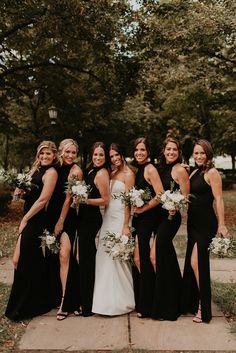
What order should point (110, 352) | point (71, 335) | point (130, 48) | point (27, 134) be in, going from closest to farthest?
point (110, 352) < point (71, 335) < point (130, 48) < point (27, 134)

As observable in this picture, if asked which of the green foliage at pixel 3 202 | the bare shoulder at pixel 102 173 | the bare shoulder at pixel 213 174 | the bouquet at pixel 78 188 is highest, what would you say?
the bare shoulder at pixel 102 173

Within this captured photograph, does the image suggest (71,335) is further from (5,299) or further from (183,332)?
→ (5,299)

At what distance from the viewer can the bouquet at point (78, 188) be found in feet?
17.7

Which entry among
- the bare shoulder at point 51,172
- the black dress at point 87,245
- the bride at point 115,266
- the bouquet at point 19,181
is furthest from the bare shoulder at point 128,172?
the bouquet at point 19,181

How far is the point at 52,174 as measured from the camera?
226 inches

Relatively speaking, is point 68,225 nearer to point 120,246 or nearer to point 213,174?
point 120,246

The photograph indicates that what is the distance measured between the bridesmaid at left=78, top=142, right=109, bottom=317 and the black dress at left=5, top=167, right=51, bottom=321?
57 centimetres

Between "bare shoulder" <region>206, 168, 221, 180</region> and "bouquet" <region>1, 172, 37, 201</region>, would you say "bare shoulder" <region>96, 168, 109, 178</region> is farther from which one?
"bare shoulder" <region>206, 168, 221, 180</region>

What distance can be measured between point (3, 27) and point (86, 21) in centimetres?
338

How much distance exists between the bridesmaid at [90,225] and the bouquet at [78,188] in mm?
386

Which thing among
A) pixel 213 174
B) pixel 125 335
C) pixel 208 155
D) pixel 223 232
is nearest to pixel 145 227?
pixel 223 232

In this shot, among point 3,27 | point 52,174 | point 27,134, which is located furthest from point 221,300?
point 27,134

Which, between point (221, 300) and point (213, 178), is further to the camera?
point (221, 300)

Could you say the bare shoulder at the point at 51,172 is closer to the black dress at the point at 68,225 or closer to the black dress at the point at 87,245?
the black dress at the point at 68,225
